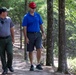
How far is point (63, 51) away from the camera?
28.6ft

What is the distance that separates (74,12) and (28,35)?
5599mm

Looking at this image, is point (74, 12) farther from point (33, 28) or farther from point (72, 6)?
point (33, 28)

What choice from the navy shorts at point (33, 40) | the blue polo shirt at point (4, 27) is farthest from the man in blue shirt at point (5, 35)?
the navy shorts at point (33, 40)

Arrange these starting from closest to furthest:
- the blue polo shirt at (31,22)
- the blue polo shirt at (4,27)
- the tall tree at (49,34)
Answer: the blue polo shirt at (4,27) < the blue polo shirt at (31,22) < the tall tree at (49,34)

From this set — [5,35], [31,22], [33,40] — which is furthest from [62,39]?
[5,35]

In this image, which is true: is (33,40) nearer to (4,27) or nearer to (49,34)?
(4,27)

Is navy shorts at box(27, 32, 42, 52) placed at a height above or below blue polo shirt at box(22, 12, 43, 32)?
below

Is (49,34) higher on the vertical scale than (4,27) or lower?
lower

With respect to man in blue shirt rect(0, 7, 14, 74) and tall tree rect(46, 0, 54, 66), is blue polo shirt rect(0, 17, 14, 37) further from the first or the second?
tall tree rect(46, 0, 54, 66)

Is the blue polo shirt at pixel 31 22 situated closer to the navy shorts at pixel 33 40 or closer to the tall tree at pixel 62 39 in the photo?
the navy shorts at pixel 33 40

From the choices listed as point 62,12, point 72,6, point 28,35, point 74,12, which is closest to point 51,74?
point 28,35

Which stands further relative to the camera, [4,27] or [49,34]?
[49,34]

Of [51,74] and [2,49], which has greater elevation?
[2,49]

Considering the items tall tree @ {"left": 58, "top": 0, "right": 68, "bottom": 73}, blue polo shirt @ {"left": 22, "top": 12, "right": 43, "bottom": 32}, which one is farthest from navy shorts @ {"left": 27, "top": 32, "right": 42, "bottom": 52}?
tall tree @ {"left": 58, "top": 0, "right": 68, "bottom": 73}
